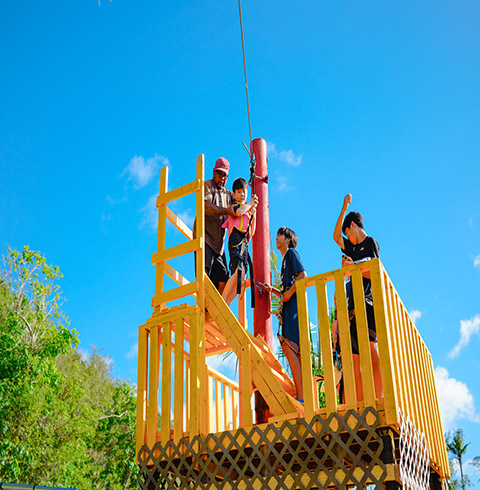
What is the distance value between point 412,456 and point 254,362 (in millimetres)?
1766

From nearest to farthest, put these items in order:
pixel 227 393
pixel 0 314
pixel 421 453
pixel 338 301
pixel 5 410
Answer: pixel 338 301 < pixel 421 453 < pixel 227 393 < pixel 5 410 < pixel 0 314

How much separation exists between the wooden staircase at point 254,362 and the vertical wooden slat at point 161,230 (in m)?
0.65

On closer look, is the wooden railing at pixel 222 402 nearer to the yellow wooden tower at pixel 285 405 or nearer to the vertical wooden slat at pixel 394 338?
the yellow wooden tower at pixel 285 405

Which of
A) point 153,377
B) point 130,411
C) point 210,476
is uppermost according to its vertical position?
point 130,411

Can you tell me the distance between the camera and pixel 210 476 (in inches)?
243

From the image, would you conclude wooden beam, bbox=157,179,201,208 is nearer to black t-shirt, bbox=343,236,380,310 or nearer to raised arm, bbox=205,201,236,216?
raised arm, bbox=205,201,236,216

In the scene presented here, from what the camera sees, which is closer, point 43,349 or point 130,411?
point 43,349

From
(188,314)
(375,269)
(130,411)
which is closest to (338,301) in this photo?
(375,269)

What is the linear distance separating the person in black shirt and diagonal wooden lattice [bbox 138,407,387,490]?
821 millimetres

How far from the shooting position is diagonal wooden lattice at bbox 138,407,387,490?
5.39 m

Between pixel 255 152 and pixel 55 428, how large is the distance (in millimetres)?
15028

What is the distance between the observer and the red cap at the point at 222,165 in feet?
27.9

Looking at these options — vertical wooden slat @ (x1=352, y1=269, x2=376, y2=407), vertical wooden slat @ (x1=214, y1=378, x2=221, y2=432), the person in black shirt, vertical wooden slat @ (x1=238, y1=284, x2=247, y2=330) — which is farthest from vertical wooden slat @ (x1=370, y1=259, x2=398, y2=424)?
vertical wooden slat @ (x1=214, y1=378, x2=221, y2=432)

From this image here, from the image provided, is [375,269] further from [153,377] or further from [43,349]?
[43,349]
